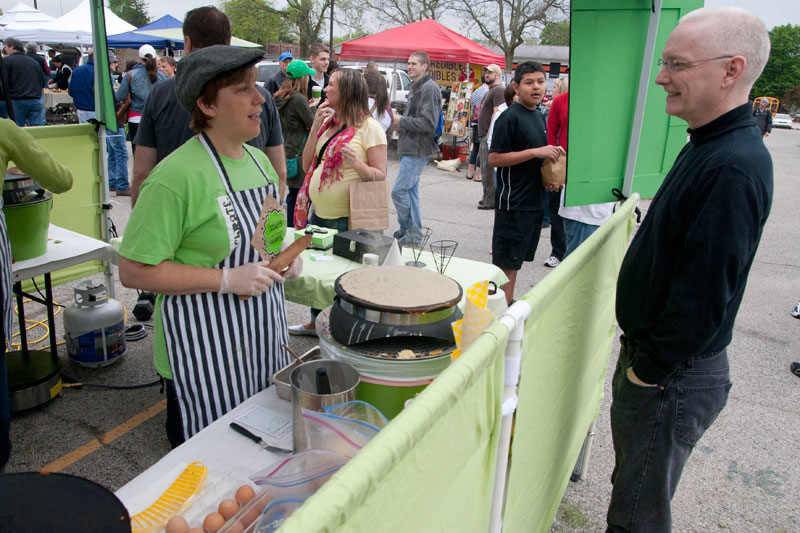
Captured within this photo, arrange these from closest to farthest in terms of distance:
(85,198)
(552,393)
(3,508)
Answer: (3,508) → (552,393) → (85,198)

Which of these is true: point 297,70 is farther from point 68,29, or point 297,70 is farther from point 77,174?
point 68,29

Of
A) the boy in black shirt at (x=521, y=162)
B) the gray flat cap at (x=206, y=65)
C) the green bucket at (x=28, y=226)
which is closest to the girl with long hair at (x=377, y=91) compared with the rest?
the boy in black shirt at (x=521, y=162)

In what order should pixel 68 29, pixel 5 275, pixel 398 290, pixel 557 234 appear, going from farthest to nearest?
pixel 68 29
pixel 557 234
pixel 5 275
pixel 398 290

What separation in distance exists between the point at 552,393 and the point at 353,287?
0.67m

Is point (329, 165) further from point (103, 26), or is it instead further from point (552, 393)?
point (552, 393)

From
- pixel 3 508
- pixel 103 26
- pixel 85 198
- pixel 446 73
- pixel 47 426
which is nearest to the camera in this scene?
pixel 3 508

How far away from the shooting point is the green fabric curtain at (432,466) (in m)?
0.65

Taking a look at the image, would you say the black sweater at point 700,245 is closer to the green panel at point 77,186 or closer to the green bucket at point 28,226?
the green bucket at point 28,226

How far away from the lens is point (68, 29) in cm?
1692

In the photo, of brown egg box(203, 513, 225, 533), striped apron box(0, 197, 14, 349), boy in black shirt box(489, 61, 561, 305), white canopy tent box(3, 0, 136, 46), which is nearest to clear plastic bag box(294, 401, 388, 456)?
brown egg box(203, 513, 225, 533)

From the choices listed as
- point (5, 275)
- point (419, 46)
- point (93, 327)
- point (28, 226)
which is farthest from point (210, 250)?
point (419, 46)

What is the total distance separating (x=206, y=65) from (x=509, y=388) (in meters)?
1.26

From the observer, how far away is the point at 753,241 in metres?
1.52

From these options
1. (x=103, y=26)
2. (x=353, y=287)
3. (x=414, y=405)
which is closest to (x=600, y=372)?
(x=353, y=287)
